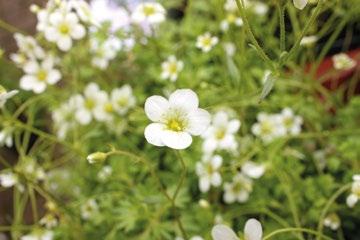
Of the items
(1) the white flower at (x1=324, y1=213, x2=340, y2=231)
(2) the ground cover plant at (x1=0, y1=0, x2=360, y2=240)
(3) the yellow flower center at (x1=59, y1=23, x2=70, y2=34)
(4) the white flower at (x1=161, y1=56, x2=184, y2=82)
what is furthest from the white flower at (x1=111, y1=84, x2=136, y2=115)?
(1) the white flower at (x1=324, y1=213, x2=340, y2=231)

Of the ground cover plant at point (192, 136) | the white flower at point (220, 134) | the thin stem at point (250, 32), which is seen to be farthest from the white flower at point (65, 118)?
the thin stem at point (250, 32)

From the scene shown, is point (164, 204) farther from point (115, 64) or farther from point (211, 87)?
point (115, 64)

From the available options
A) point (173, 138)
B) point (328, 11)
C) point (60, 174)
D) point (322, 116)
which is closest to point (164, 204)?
point (173, 138)

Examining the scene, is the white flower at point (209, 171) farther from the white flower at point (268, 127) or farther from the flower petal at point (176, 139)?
the flower petal at point (176, 139)

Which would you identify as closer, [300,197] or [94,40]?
[300,197]

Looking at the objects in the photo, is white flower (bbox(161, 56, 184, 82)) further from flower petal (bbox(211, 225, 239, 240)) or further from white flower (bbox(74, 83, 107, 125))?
flower petal (bbox(211, 225, 239, 240))
